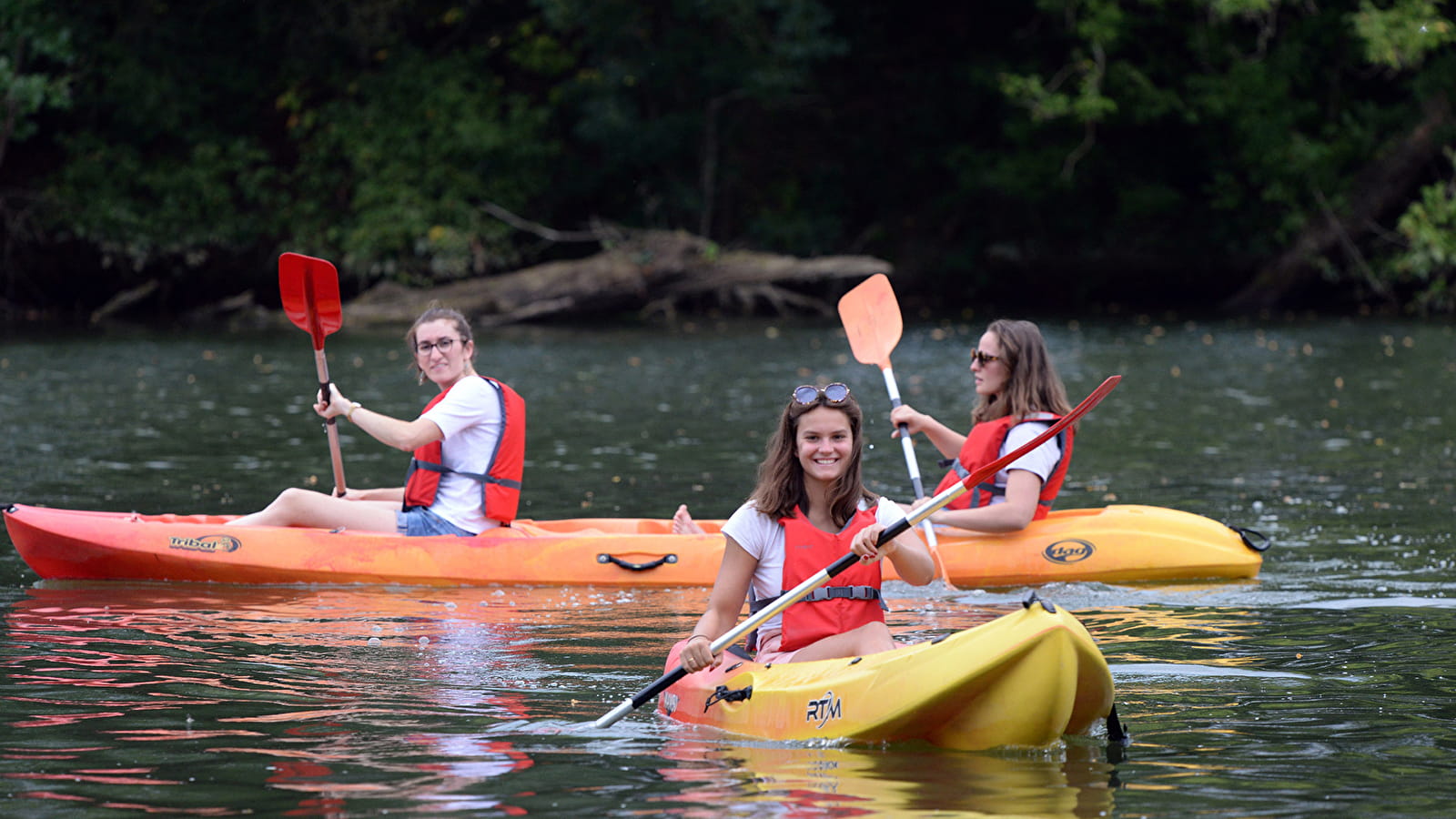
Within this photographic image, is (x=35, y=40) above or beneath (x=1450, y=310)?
above

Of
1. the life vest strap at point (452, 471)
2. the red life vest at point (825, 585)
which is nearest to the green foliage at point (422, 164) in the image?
the life vest strap at point (452, 471)

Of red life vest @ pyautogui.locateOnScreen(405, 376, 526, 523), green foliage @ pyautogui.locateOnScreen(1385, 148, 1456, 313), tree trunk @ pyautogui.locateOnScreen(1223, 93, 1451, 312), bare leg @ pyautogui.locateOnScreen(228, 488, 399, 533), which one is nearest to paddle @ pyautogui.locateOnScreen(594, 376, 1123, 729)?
red life vest @ pyautogui.locateOnScreen(405, 376, 526, 523)

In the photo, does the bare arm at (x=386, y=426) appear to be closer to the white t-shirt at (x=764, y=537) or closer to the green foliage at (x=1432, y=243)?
the white t-shirt at (x=764, y=537)

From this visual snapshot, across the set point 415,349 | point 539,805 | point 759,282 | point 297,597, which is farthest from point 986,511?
point 759,282

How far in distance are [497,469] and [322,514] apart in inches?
29.2

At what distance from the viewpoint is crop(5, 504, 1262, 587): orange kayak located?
6.51 meters

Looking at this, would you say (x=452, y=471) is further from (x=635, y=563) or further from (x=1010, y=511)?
(x=1010, y=511)

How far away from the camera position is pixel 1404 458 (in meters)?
9.56

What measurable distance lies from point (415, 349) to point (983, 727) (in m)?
3.00

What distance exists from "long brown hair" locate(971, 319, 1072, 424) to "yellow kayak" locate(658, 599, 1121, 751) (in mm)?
2269

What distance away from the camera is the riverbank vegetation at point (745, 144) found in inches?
883

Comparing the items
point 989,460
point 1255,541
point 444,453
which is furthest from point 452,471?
point 1255,541

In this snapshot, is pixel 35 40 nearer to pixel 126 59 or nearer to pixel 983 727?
pixel 126 59

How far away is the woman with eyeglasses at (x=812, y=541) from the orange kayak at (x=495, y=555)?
2.23 m
